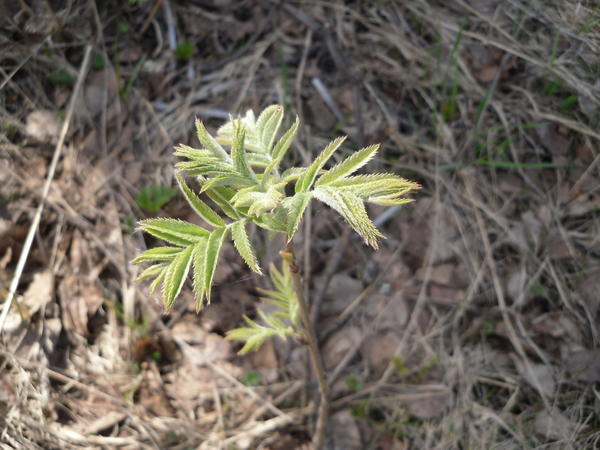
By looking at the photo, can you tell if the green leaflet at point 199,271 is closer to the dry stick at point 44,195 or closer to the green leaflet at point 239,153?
the green leaflet at point 239,153

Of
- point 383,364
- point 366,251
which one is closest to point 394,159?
point 366,251

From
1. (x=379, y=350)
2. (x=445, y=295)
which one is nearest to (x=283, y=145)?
(x=379, y=350)

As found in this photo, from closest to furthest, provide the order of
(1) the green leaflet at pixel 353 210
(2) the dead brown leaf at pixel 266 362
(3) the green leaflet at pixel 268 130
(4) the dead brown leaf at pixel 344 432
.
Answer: (1) the green leaflet at pixel 353 210 → (3) the green leaflet at pixel 268 130 → (4) the dead brown leaf at pixel 344 432 → (2) the dead brown leaf at pixel 266 362

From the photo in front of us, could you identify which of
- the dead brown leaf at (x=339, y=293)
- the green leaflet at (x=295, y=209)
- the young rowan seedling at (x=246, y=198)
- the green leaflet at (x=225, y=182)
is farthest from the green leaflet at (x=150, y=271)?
the dead brown leaf at (x=339, y=293)

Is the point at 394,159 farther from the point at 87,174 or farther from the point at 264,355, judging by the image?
the point at 87,174

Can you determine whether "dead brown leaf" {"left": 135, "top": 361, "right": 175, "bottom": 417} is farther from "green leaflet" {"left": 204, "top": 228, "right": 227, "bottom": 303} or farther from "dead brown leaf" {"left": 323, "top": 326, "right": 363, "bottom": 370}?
"green leaflet" {"left": 204, "top": 228, "right": 227, "bottom": 303}

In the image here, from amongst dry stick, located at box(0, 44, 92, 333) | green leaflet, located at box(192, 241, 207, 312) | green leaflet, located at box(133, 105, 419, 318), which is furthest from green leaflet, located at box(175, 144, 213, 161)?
dry stick, located at box(0, 44, 92, 333)
